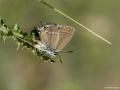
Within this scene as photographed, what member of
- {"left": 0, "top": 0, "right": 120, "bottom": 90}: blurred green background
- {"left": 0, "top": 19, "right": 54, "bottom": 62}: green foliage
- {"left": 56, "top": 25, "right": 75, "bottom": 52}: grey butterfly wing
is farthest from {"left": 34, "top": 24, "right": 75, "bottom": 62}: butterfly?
{"left": 0, "top": 0, "right": 120, "bottom": 90}: blurred green background

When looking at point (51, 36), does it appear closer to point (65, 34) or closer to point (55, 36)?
point (55, 36)

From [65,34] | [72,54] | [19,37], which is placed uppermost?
[19,37]

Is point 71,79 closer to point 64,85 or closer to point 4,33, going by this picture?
point 64,85

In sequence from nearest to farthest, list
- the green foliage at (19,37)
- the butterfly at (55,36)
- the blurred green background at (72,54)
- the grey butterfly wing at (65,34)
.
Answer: the green foliage at (19,37) → the butterfly at (55,36) → the grey butterfly wing at (65,34) → the blurred green background at (72,54)

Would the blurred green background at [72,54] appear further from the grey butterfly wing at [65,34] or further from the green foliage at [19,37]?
the green foliage at [19,37]

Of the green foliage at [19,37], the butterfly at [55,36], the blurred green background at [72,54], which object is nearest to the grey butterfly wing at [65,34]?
the butterfly at [55,36]

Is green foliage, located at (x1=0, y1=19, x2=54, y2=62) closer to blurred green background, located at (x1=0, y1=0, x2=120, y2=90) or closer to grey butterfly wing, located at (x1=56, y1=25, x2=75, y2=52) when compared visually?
grey butterfly wing, located at (x1=56, y1=25, x2=75, y2=52)

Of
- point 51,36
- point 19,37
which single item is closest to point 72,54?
point 51,36
